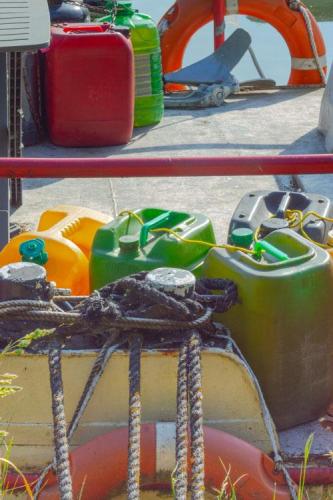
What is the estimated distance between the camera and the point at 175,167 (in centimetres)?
282

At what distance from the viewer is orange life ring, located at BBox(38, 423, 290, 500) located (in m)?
2.48

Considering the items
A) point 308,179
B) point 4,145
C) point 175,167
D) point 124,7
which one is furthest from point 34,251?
point 124,7

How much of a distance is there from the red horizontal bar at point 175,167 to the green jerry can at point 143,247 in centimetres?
27

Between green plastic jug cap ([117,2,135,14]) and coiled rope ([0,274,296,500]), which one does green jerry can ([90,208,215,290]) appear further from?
green plastic jug cap ([117,2,135,14])

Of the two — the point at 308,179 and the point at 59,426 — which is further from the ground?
the point at 59,426

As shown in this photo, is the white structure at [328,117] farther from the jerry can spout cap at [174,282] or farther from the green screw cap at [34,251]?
the jerry can spout cap at [174,282]

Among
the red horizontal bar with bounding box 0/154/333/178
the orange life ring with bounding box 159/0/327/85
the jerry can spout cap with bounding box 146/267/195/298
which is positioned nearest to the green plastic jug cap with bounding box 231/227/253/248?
the red horizontal bar with bounding box 0/154/333/178

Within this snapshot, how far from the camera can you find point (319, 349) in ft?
9.36

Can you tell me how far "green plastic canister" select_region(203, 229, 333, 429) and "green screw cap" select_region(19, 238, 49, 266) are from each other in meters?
0.58

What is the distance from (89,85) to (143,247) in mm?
3544

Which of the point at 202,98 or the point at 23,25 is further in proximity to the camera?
the point at 202,98

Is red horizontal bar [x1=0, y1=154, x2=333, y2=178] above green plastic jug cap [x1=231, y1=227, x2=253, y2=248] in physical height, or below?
above

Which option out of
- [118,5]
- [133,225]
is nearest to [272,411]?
[133,225]

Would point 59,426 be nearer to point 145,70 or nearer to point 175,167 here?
point 175,167
